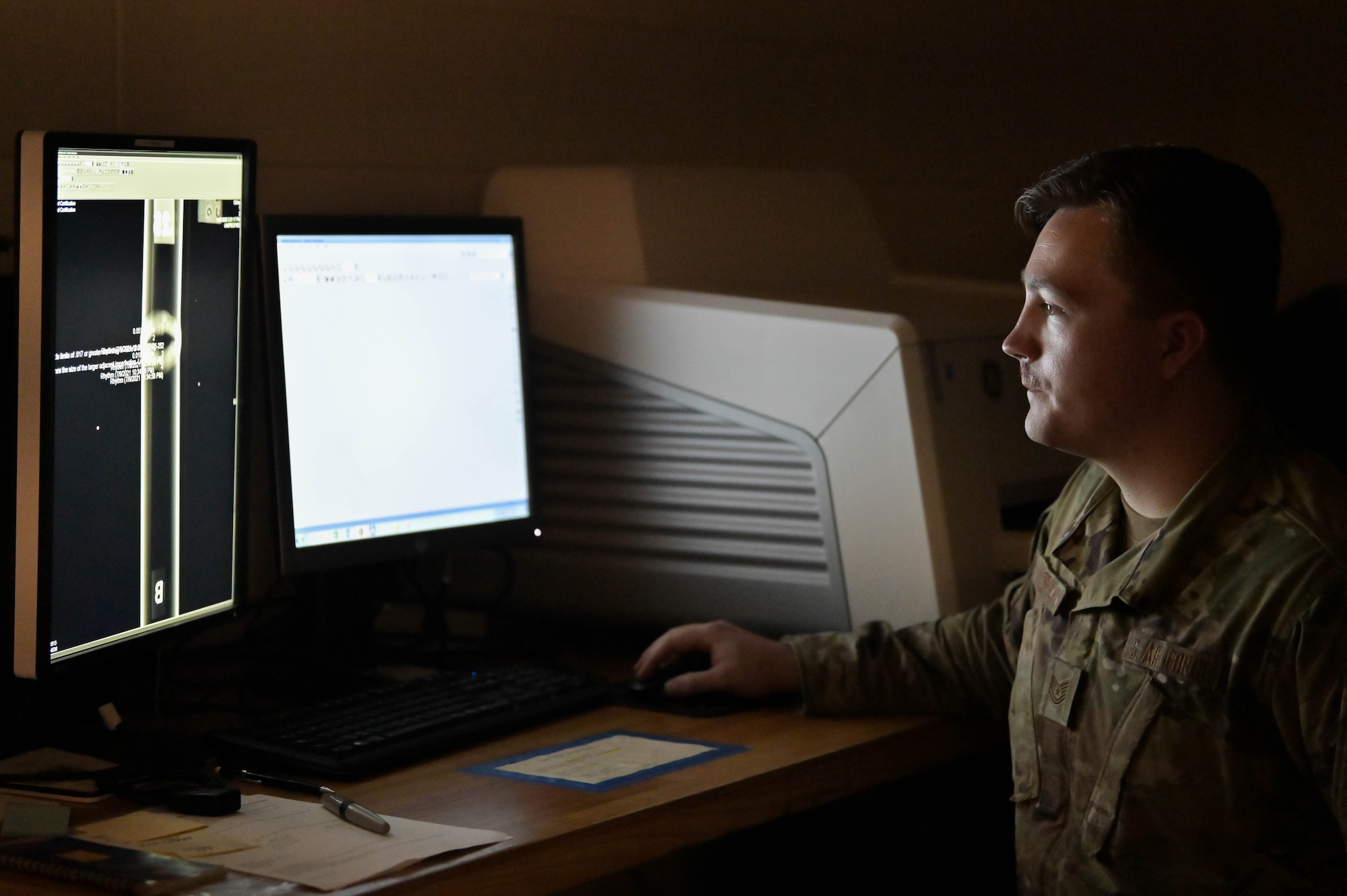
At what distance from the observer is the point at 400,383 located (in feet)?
5.08

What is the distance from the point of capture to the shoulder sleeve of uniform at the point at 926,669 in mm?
1402

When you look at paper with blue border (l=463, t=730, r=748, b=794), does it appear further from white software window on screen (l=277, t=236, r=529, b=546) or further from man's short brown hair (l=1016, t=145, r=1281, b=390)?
man's short brown hair (l=1016, t=145, r=1281, b=390)

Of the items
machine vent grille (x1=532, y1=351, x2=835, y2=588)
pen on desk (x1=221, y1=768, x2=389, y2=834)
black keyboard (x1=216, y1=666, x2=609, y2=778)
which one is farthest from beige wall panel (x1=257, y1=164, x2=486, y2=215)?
pen on desk (x1=221, y1=768, x2=389, y2=834)

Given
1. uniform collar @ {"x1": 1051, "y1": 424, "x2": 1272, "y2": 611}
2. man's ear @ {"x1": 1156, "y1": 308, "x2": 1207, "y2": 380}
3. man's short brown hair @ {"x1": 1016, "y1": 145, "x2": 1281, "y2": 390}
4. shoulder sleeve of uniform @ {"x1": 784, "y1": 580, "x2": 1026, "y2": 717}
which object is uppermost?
man's short brown hair @ {"x1": 1016, "y1": 145, "x2": 1281, "y2": 390}

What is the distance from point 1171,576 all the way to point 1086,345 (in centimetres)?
21

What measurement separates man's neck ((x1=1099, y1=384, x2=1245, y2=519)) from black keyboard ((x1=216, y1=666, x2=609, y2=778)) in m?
0.59

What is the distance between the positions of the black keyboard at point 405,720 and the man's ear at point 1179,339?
0.64 m

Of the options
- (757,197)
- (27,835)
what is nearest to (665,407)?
(757,197)

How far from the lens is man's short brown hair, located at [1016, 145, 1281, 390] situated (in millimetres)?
1194

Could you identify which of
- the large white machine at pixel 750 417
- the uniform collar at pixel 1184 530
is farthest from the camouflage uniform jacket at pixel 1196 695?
the large white machine at pixel 750 417

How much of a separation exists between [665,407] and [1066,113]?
1.60m

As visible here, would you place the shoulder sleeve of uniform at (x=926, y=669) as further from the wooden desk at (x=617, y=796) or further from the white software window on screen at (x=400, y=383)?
the white software window on screen at (x=400, y=383)

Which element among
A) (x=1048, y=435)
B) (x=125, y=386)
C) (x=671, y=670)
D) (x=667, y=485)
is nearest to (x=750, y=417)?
(x=667, y=485)

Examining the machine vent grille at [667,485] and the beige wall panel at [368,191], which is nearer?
the machine vent grille at [667,485]
